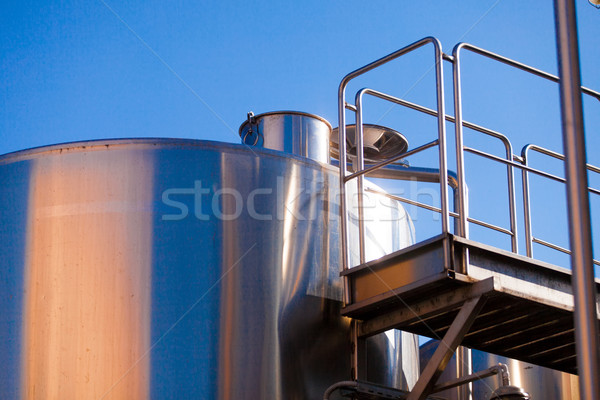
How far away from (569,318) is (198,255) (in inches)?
129

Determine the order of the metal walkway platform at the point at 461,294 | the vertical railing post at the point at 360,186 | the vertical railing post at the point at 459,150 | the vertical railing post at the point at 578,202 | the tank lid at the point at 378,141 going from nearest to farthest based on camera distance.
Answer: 1. the vertical railing post at the point at 578,202
2. the vertical railing post at the point at 459,150
3. the metal walkway platform at the point at 461,294
4. the vertical railing post at the point at 360,186
5. the tank lid at the point at 378,141

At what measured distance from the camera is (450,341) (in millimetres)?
8383

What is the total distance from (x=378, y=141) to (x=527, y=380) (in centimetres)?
375

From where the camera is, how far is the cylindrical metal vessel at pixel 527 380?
13.4m

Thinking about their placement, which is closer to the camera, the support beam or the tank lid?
the support beam

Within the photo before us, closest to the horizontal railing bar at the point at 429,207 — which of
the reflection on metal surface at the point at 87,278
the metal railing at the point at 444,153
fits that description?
the metal railing at the point at 444,153

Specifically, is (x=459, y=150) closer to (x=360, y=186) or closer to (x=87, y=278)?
(x=360, y=186)

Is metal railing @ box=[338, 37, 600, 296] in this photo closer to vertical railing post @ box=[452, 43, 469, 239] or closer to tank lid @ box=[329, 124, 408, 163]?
vertical railing post @ box=[452, 43, 469, 239]

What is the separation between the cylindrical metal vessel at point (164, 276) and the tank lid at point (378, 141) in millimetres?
3392

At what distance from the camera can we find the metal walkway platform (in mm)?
8336

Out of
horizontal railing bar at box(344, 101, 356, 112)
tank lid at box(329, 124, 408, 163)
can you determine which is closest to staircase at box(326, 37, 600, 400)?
horizontal railing bar at box(344, 101, 356, 112)

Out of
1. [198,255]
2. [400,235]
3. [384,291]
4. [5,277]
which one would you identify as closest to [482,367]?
[400,235]

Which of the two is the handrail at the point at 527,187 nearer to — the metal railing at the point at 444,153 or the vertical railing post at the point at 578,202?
the metal railing at the point at 444,153

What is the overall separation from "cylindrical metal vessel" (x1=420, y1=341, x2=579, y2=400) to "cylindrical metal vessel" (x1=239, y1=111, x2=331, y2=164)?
367 centimetres
